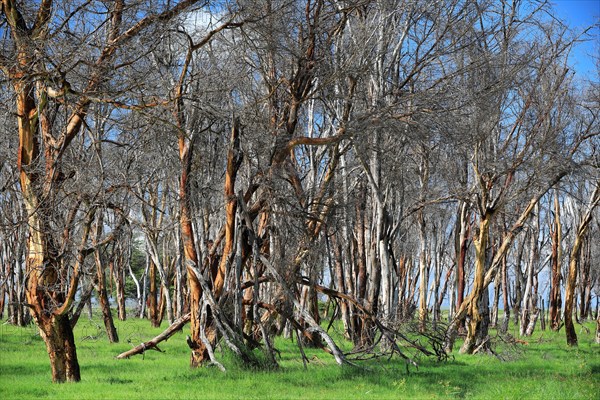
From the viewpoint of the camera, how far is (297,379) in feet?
39.0

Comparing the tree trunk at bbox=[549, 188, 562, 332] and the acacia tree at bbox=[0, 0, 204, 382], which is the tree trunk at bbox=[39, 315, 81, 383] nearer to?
the acacia tree at bbox=[0, 0, 204, 382]

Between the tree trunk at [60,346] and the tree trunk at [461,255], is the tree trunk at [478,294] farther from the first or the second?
the tree trunk at [60,346]

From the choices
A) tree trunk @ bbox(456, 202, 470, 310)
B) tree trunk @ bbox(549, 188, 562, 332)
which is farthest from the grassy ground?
tree trunk @ bbox(549, 188, 562, 332)

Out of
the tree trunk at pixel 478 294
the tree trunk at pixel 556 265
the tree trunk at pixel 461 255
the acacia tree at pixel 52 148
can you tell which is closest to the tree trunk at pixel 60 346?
the acacia tree at pixel 52 148

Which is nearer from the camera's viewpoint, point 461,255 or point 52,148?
point 52,148

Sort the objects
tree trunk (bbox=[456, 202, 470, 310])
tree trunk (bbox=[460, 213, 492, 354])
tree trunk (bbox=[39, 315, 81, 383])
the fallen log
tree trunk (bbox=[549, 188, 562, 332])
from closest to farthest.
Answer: tree trunk (bbox=[39, 315, 81, 383]), the fallen log, tree trunk (bbox=[460, 213, 492, 354]), tree trunk (bbox=[456, 202, 470, 310]), tree trunk (bbox=[549, 188, 562, 332])

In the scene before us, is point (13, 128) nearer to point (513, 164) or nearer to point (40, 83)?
point (40, 83)

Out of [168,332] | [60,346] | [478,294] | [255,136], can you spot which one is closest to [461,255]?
[478,294]

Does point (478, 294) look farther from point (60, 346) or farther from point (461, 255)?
point (60, 346)

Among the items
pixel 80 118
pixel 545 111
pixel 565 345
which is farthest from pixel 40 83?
pixel 565 345

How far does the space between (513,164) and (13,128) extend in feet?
36.6

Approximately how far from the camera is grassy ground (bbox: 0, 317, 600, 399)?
1056 centimetres

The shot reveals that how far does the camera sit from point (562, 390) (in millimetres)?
11492

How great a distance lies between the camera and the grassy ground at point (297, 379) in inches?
416
